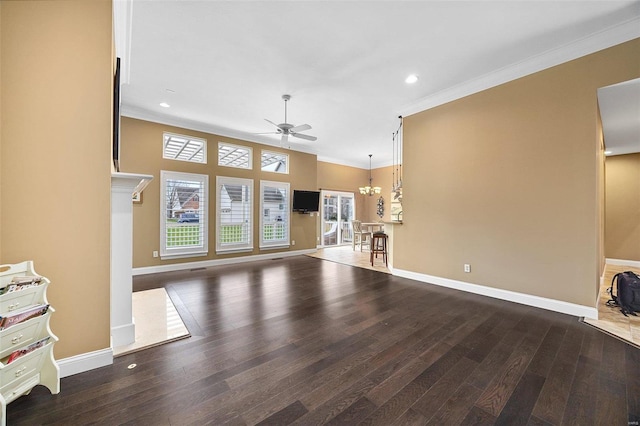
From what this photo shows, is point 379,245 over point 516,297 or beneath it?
over

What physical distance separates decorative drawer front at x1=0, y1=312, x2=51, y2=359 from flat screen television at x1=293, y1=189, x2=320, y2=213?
603 cm

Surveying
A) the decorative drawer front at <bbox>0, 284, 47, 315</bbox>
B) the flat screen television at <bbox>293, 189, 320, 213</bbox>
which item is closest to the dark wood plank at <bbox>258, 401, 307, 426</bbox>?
the decorative drawer front at <bbox>0, 284, 47, 315</bbox>

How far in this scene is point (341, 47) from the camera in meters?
3.08

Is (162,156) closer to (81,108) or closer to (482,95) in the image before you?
(81,108)

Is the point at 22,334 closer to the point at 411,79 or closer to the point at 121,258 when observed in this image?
the point at 121,258

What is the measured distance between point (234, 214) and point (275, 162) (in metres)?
1.97

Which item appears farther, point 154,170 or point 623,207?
point 623,207

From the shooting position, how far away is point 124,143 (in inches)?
195

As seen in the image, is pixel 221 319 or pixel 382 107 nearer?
pixel 221 319

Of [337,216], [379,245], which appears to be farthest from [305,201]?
[379,245]

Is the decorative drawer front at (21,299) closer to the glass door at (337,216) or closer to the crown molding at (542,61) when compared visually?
the crown molding at (542,61)

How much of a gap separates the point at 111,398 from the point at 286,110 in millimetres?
4705

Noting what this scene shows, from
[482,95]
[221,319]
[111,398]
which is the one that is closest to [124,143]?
[221,319]

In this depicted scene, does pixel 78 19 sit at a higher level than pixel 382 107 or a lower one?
lower
